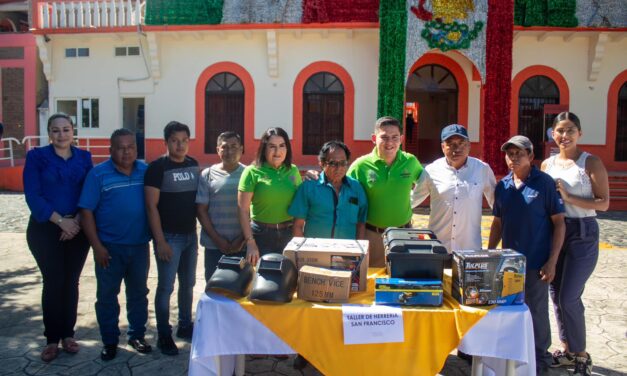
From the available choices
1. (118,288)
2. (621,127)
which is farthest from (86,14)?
(621,127)

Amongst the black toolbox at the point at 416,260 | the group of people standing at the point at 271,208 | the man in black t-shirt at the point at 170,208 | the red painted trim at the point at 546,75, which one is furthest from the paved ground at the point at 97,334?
the red painted trim at the point at 546,75

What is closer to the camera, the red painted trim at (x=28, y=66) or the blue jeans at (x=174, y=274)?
the blue jeans at (x=174, y=274)

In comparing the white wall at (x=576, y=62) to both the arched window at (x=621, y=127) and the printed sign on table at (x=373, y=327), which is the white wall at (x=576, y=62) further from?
the printed sign on table at (x=373, y=327)

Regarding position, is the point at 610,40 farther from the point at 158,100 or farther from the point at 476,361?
the point at 476,361

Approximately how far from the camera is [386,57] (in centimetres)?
1278

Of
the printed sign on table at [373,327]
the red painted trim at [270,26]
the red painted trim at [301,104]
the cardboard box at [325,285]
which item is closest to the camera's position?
the printed sign on table at [373,327]

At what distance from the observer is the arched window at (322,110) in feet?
46.6

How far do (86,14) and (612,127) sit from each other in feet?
47.9

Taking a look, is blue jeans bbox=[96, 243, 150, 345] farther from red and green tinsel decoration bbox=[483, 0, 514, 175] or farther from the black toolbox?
red and green tinsel decoration bbox=[483, 0, 514, 175]

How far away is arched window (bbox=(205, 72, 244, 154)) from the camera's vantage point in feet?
47.6

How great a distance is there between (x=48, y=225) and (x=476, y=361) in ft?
10.2

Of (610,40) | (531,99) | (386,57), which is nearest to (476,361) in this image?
(386,57)

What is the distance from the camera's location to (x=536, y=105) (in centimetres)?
1417

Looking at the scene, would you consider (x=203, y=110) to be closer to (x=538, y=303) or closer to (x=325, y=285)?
(x=538, y=303)
